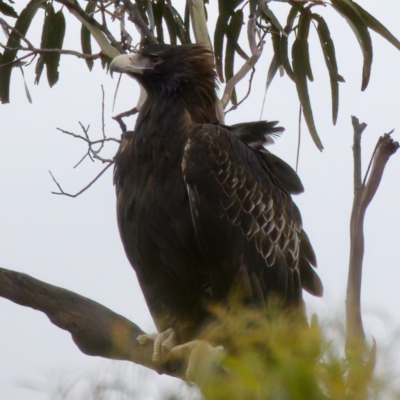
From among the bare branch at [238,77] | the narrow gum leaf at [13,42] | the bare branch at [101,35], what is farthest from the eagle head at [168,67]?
the narrow gum leaf at [13,42]

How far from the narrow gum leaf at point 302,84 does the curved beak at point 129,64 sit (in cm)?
117

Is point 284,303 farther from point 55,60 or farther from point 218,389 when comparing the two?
point 218,389

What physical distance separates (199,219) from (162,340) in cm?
64

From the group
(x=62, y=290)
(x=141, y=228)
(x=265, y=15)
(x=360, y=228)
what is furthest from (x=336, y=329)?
(x=265, y=15)

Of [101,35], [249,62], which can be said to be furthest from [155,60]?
Answer: [101,35]

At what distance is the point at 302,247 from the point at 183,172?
97 cm

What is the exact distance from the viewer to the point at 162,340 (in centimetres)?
386

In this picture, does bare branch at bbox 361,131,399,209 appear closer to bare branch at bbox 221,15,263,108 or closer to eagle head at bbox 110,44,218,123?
eagle head at bbox 110,44,218,123

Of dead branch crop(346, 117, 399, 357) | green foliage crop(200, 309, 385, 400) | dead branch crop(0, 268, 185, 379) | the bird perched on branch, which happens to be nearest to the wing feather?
the bird perched on branch

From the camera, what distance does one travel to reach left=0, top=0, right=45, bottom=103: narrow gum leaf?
5.72 m

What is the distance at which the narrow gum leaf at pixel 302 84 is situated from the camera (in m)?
5.01

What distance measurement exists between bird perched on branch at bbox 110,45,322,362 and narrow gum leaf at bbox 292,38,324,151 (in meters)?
0.59

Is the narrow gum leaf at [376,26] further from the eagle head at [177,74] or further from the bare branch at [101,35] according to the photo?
the bare branch at [101,35]

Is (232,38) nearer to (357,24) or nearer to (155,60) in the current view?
(357,24)
